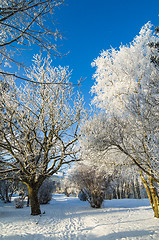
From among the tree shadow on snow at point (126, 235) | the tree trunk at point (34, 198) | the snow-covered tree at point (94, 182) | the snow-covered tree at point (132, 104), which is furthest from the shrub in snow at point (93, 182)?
the tree shadow on snow at point (126, 235)

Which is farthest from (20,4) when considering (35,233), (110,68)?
(110,68)

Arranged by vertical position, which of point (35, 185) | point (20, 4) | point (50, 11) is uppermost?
point (50, 11)

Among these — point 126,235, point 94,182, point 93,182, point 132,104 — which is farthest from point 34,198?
point 132,104

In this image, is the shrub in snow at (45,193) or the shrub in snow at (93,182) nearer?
the shrub in snow at (93,182)

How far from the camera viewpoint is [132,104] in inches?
160

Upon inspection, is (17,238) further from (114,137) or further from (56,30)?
(56,30)

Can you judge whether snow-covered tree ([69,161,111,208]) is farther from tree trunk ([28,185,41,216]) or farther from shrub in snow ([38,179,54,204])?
shrub in snow ([38,179,54,204])

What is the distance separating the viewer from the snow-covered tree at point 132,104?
389 cm

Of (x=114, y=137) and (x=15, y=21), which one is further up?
(x=15, y=21)

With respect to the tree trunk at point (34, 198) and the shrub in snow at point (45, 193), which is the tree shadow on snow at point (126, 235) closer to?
the tree trunk at point (34, 198)

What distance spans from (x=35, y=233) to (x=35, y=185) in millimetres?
2706

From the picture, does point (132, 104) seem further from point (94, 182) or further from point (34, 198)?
point (94, 182)

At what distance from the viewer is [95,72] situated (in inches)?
402

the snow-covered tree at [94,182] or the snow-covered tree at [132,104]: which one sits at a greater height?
the snow-covered tree at [132,104]
